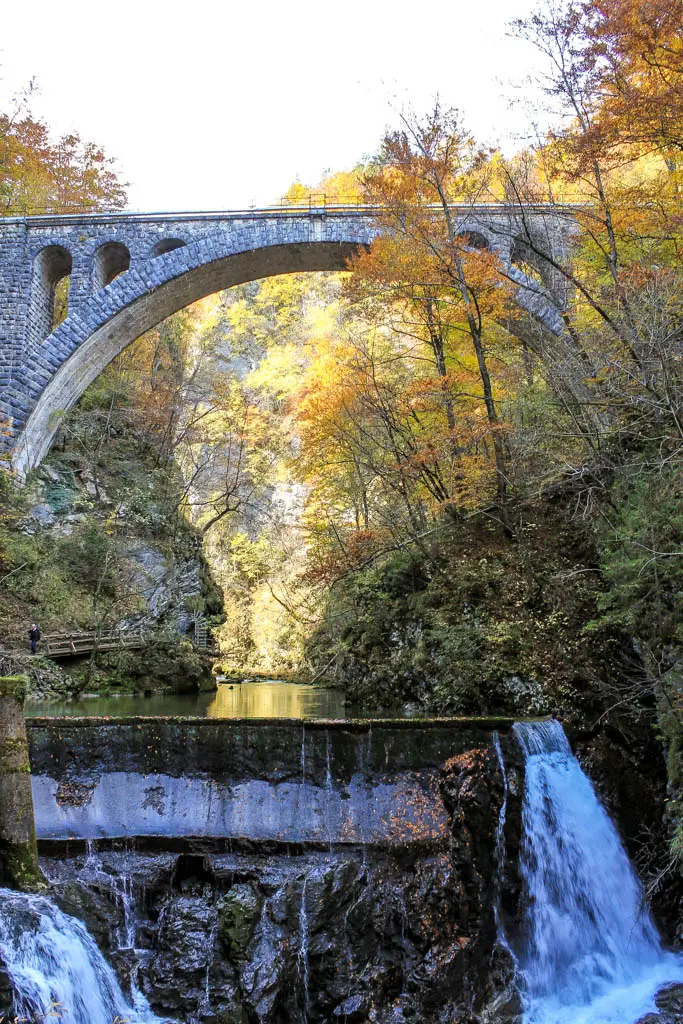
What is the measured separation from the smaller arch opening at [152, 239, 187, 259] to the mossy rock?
55.3 ft

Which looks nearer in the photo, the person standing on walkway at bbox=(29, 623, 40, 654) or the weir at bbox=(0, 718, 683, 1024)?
the weir at bbox=(0, 718, 683, 1024)

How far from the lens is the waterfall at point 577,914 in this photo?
560 centimetres

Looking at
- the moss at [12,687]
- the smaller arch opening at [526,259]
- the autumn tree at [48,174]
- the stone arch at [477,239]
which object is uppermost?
the autumn tree at [48,174]

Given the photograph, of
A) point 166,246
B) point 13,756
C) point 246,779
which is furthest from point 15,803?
point 166,246

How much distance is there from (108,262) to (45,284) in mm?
1849

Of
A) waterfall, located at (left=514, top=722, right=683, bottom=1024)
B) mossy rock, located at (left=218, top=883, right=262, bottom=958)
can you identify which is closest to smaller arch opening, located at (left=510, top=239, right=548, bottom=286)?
waterfall, located at (left=514, top=722, right=683, bottom=1024)

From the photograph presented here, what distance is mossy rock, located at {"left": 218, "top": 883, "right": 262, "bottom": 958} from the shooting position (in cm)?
546

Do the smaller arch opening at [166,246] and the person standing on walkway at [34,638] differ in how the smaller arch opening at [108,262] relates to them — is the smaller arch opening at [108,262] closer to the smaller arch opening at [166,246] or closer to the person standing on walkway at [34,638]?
the smaller arch opening at [166,246]

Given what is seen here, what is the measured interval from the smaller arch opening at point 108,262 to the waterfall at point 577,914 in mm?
16873

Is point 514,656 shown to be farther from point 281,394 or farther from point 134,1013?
point 281,394

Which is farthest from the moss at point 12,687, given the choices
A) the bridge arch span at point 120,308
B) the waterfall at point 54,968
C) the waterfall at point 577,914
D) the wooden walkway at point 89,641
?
the bridge arch span at point 120,308

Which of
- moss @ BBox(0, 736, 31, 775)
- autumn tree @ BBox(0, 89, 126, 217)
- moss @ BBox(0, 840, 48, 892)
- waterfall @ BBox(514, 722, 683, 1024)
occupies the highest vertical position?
autumn tree @ BBox(0, 89, 126, 217)

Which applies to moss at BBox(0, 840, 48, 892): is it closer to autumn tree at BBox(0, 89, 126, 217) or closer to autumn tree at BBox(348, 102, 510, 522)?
autumn tree at BBox(348, 102, 510, 522)

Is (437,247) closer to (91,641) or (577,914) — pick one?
(577,914)
